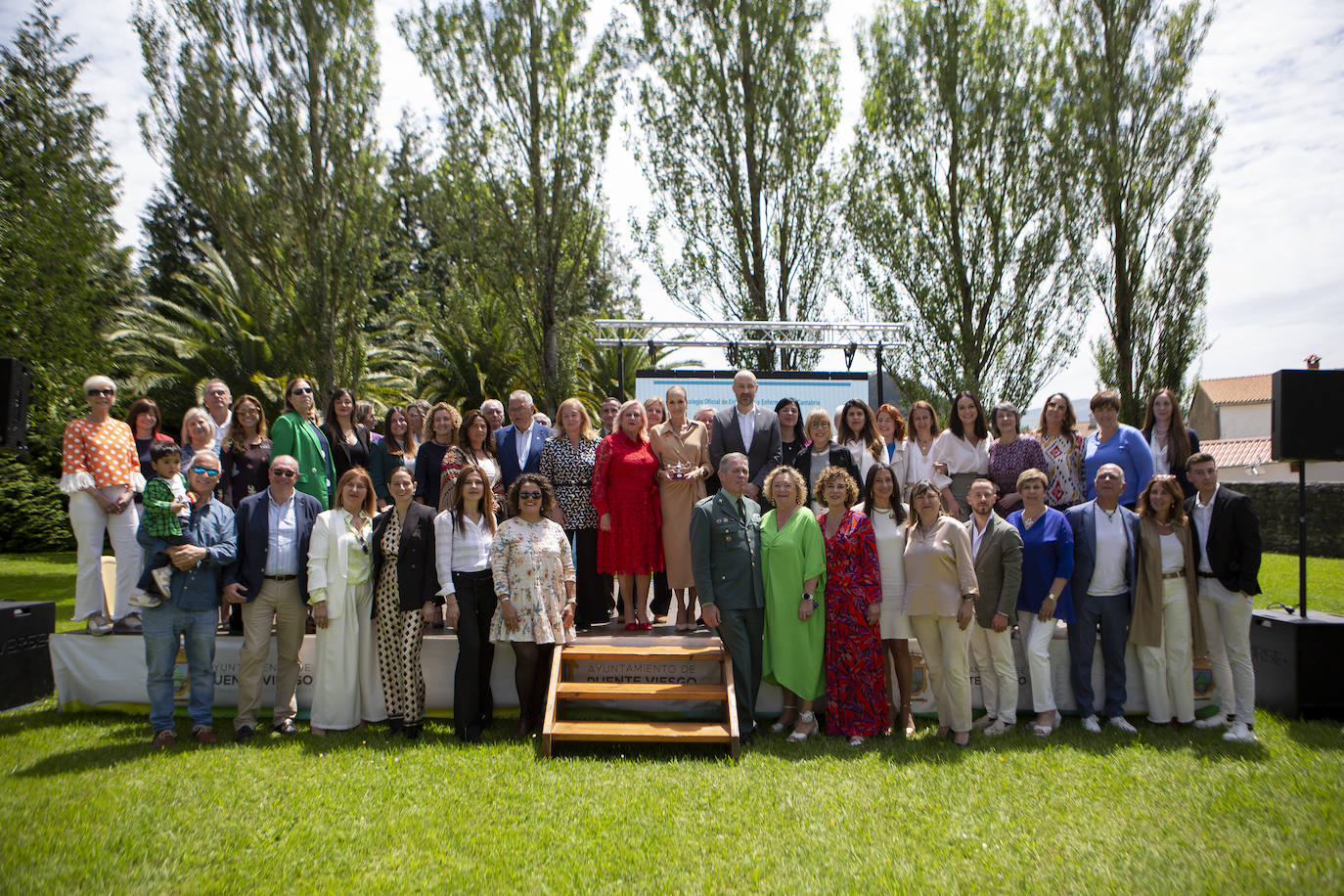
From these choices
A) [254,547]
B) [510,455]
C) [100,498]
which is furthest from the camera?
[510,455]

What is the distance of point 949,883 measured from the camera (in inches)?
131

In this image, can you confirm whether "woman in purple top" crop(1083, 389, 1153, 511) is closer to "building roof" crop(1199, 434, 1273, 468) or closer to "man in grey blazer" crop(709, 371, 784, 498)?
"man in grey blazer" crop(709, 371, 784, 498)

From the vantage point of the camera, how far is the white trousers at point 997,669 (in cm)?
520

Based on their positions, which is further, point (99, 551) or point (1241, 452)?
point (1241, 452)

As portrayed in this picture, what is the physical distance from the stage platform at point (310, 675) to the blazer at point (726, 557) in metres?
0.68

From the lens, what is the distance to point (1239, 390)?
37156 millimetres

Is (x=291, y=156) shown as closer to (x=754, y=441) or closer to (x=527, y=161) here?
(x=527, y=161)

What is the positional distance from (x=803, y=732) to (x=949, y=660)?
105cm

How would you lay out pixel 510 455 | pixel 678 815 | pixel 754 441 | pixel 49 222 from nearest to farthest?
pixel 678 815 < pixel 754 441 < pixel 510 455 < pixel 49 222

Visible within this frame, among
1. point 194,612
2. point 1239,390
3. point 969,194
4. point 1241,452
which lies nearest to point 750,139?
point 969,194

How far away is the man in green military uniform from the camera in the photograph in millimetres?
5133

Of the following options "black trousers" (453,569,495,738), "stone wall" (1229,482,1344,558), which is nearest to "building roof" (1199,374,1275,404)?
"stone wall" (1229,482,1344,558)

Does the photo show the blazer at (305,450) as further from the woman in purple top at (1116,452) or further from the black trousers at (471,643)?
the woman in purple top at (1116,452)

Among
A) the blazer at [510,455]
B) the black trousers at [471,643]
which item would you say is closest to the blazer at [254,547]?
the black trousers at [471,643]
